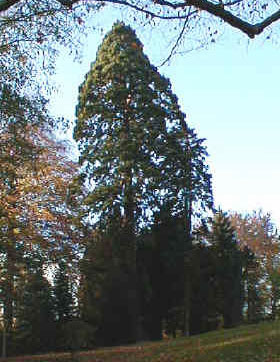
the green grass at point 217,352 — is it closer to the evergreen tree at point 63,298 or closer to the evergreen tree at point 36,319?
the evergreen tree at point 36,319

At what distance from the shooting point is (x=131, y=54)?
2570 cm

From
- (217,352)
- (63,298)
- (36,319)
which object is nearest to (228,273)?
(63,298)

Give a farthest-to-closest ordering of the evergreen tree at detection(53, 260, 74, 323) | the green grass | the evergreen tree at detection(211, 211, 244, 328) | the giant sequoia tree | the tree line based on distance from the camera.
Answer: the evergreen tree at detection(211, 211, 244, 328), the giant sequoia tree, the evergreen tree at detection(53, 260, 74, 323), the tree line, the green grass

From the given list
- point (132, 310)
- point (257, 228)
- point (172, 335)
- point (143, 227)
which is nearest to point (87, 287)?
point (132, 310)

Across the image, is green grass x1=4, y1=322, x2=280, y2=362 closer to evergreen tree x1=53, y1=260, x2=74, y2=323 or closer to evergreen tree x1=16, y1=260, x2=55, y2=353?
evergreen tree x1=16, y1=260, x2=55, y2=353

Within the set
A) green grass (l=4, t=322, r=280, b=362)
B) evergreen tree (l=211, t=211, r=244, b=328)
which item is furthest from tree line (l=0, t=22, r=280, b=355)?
green grass (l=4, t=322, r=280, b=362)

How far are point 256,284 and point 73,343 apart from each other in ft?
86.4

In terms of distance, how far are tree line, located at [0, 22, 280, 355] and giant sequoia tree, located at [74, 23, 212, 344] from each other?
0.05 metres

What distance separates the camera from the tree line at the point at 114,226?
2066 centimetres

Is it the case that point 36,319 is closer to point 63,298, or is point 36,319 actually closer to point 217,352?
point 63,298

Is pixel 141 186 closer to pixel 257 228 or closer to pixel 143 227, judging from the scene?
pixel 143 227

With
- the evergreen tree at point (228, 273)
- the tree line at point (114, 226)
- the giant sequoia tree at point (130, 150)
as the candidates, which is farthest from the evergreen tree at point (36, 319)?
the evergreen tree at point (228, 273)

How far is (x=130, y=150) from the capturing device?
78.8 feet

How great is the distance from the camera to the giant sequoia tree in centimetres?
2383
